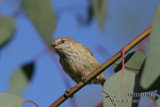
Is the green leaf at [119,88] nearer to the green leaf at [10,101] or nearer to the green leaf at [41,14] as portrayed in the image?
the green leaf at [10,101]

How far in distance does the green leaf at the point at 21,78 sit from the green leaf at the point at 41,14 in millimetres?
585

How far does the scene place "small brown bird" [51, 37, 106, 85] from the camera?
97.2 inches

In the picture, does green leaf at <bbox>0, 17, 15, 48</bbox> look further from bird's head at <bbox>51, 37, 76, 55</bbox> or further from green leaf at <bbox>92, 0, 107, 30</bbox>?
green leaf at <bbox>92, 0, 107, 30</bbox>

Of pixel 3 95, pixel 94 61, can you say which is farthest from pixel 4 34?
pixel 3 95

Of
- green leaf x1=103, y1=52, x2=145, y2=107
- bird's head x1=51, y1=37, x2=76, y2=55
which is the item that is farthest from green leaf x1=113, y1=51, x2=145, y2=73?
bird's head x1=51, y1=37, x2=76, y2=55

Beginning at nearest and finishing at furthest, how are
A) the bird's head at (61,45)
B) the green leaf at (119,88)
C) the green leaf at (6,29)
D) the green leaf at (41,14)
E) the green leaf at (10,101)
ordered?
the green leaf at (119,88) → the green leaf at (10,101) → the green leaf at (41,14) → the bird's head at (61,45) → the green leaf at (6,29)

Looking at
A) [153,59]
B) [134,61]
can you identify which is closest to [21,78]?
[134,61]

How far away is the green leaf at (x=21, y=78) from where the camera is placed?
2.65 metres

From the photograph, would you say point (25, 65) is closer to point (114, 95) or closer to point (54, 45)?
point (54, 45)

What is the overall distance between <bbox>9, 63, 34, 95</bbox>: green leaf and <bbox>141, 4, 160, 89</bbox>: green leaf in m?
1.62

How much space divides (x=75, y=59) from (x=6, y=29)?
76 centimetres

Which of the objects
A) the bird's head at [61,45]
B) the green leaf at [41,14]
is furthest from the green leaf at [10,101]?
the bird's head at [61,45]

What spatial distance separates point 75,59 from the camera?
2500mm

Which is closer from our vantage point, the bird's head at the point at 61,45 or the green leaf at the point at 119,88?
the green leaf at the point at 119,88
